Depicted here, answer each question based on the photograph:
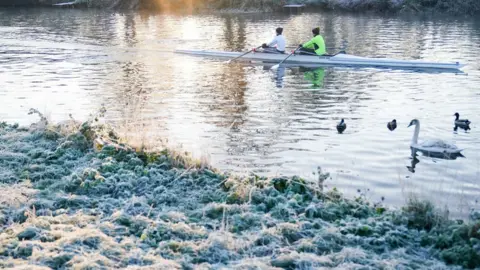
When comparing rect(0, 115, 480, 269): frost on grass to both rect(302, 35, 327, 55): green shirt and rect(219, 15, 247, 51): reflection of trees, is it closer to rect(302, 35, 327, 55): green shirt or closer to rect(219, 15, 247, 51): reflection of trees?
rect(302, 35, 327, 55): green shirt

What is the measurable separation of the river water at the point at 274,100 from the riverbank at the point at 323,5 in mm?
17673

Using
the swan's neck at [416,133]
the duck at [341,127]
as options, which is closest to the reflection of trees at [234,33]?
the duck at [341,127]

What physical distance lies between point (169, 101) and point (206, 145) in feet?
16.8

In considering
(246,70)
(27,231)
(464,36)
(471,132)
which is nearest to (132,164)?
(27,231)

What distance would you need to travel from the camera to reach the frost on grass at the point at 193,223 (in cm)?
599

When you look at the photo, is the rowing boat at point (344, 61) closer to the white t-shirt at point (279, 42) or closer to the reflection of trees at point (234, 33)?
the white t-shirt at point (279, 42)

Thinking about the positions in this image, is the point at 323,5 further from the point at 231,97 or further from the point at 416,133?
the point at 416,133

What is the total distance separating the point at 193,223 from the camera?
6.93 metres

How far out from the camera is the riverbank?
169 feet

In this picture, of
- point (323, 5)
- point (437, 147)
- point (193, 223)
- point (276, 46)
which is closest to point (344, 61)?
point (276, 46)

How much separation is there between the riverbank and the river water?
17.7m

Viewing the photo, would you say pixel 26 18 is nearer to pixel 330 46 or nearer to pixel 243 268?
pixel 330 46

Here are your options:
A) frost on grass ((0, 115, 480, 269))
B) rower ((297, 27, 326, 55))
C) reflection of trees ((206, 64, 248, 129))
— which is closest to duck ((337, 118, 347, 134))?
reflection of trees ((206, 64, 248, 129))

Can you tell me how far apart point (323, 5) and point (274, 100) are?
43393 mm
